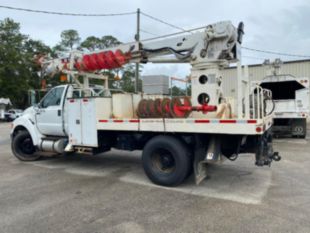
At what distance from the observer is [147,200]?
15.4ft

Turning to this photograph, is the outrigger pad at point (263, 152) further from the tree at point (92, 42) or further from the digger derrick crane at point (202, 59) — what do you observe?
the tree at point (92, 42)

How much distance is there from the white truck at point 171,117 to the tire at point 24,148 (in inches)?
35.7

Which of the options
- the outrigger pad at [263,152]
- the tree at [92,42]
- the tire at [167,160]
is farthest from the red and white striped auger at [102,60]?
the tree at [92,42]

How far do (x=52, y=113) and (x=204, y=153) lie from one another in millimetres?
4284

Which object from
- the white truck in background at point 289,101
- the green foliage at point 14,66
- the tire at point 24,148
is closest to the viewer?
the tire at point 24,148

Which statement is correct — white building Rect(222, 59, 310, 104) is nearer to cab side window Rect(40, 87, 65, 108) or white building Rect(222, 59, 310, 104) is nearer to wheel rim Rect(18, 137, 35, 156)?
cab side window Rect(40, 87, 65, 108)

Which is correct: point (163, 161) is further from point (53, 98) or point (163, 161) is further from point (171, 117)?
point (53, 98)

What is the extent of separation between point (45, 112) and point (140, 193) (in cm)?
395

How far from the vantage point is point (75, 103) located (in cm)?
653

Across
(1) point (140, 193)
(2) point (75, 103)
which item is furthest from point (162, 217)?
(2) point (75, 103)

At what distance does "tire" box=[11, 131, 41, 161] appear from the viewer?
317 inches

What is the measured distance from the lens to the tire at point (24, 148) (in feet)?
26.5

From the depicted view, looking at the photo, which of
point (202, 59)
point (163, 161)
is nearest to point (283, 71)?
point (202, 59)

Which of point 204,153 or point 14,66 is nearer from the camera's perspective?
point 204,153
